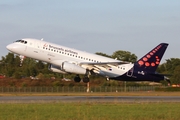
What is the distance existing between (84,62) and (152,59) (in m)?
11.0

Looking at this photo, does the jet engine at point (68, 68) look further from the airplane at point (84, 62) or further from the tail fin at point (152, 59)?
Answer: the tail fin at point (152, 59)

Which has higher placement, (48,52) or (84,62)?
(48,52)

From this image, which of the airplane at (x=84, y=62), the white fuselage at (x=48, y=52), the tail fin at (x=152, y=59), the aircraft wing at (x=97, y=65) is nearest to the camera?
the white fuselage at (x=48, y=52)

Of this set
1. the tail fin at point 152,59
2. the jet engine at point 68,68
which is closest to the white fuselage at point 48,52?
the jet engine at point 68,68

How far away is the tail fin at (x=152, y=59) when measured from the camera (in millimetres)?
61650

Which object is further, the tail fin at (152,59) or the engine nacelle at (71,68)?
the tail fin at (152,59)

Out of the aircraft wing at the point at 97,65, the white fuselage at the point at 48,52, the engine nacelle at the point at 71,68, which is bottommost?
the engine nacelle at the point at 71,68

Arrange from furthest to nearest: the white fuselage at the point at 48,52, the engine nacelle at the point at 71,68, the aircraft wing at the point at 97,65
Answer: the aircraft wing at the point at 97,65, the engine nacelle at the point at 71,68, the white fuselage at the point at 48,52

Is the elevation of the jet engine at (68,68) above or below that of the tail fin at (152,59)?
below

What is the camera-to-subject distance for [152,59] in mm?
63125

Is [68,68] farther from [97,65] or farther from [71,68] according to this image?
[97,65]

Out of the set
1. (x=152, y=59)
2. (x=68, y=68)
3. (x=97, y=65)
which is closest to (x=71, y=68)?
(x=68, y=68)

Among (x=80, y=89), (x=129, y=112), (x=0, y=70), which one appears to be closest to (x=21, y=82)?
(x=80, y=89)

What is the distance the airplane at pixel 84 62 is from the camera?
53.5 m
